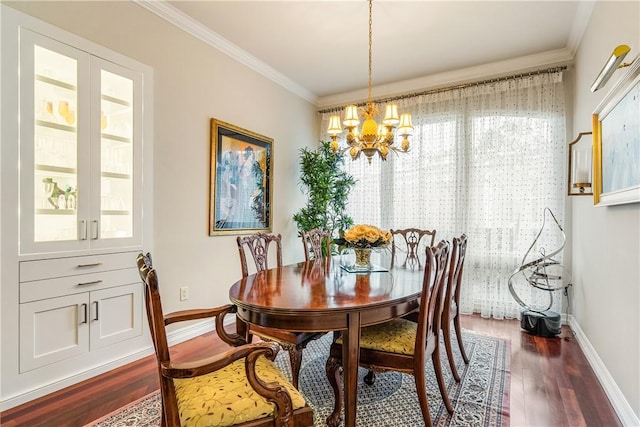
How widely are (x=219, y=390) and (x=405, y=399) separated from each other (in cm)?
131

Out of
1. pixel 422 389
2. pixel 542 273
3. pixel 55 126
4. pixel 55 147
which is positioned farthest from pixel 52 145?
pixel 542 273

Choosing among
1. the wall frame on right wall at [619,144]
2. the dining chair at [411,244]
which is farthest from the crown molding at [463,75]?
the dining chair at [411,244]

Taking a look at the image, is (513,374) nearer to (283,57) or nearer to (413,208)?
(413,208)

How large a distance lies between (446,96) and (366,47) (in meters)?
1.26

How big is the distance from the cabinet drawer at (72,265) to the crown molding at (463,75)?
11.4ft

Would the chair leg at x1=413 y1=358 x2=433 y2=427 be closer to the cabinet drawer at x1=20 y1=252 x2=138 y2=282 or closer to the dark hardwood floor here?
the dark hardwood floor

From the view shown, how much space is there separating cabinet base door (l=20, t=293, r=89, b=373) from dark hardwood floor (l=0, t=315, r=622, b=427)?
238 mm

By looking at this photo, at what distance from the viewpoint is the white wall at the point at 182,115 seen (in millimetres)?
2504

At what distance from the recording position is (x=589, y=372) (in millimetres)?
2451

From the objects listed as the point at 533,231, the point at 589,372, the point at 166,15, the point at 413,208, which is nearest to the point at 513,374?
the point at 589,372

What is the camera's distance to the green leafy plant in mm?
4324

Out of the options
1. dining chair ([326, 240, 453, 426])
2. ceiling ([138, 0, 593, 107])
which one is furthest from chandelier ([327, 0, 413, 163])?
dining chair ([326, 240, 453, 426])

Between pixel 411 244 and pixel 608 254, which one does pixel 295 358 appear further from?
pixel 608 254

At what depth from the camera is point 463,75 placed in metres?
4.00
